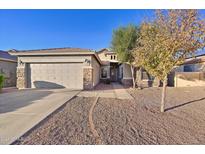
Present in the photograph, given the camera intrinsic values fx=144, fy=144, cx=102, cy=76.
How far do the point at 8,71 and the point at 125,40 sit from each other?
13.2 m

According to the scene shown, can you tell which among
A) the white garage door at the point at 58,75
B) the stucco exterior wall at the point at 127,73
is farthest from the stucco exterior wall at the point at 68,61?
the stucco exterior wall at the point at 127,73

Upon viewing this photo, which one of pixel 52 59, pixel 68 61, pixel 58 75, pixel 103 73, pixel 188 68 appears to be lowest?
pixel 58 75

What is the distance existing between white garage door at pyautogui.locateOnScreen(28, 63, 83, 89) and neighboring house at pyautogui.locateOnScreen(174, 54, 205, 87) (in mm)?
11269

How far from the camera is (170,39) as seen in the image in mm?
5543

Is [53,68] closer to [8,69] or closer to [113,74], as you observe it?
[8,69]

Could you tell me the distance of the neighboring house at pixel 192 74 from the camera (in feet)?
48.8

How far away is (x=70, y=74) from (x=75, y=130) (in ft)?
31.9

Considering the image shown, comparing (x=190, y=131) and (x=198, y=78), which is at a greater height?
(x=198, y=78)

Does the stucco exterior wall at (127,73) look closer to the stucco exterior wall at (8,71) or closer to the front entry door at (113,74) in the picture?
the front entry door at (113,74)

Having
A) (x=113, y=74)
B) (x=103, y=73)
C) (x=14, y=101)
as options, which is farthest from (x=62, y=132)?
(x=113, y=74)
